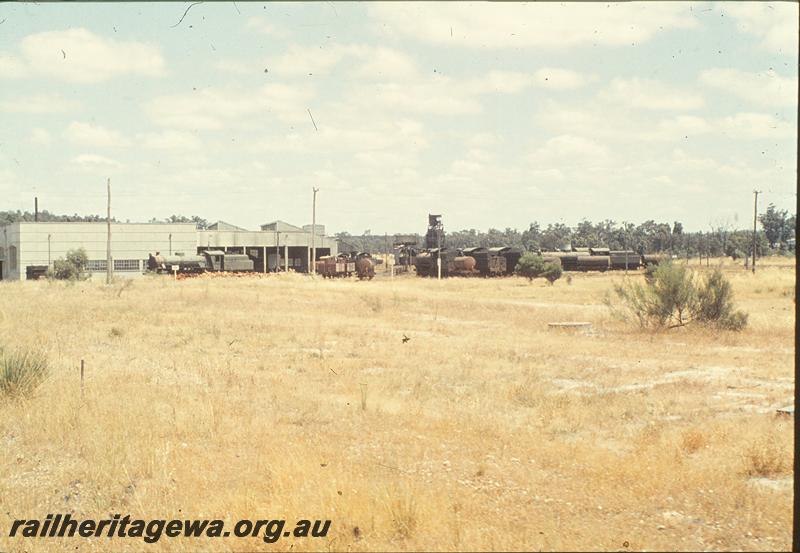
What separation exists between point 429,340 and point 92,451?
14.3 metres

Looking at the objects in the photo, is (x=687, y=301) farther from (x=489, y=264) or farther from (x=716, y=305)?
(x=489, y=264)

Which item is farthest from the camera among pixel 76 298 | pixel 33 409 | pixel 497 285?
pixel 497 285

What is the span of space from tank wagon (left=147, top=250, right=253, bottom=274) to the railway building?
251 cm

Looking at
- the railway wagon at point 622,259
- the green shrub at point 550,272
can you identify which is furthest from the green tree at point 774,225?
the green shrub at point 550,272

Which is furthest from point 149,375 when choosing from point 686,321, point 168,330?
point 686,321

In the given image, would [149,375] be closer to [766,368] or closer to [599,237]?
[766,368]

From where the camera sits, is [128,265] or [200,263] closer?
[200,263]

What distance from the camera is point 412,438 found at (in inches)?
395

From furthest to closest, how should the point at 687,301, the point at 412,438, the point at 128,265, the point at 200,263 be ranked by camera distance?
Result: the point at 128,265 < the point at 200,263 < the point at 687,301 < the point at 412,438

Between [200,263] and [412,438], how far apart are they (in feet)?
211

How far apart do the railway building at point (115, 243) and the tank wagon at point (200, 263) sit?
2513mm

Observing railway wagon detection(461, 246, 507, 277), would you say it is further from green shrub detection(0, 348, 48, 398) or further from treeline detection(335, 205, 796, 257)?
green shrub detection(0, 348, 48, 398)

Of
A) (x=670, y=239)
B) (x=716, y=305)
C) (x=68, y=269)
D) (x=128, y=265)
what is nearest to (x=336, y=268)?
(x=68, y=269)

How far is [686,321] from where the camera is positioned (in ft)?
88.7
